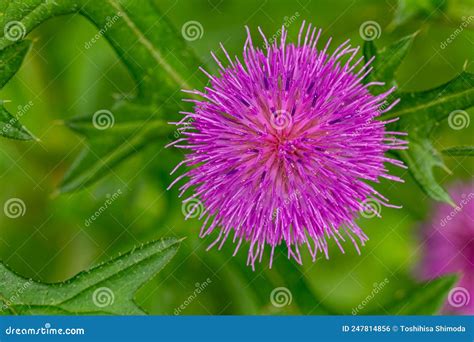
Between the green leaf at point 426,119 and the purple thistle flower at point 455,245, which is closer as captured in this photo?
the green leaf at point 426,119

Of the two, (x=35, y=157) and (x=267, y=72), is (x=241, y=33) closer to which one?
(x=267, y=72)

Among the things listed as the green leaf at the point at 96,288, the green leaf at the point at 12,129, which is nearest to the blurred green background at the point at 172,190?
the green leaf at the point at 96,288

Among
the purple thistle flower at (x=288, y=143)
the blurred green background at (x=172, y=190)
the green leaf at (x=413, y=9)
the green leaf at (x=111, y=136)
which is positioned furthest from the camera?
the blurred green background at (x=172, y=190)

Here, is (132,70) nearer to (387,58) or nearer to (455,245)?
(387,58)

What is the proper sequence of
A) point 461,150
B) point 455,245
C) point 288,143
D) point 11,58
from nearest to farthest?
point 288,143
point 461,150
point 11,58
point 455,245

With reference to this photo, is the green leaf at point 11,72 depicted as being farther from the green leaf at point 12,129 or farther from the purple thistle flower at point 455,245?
the purple thistle flower at point 455,245

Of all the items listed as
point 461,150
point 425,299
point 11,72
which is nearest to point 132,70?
point 11,72

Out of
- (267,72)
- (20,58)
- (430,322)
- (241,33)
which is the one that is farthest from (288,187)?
(20,58)
